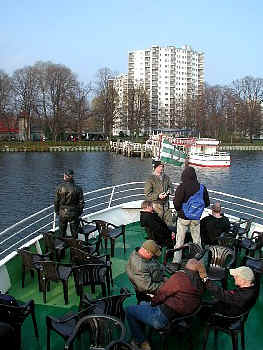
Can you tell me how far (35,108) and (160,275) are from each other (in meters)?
75.5

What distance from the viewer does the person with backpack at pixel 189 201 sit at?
658cm

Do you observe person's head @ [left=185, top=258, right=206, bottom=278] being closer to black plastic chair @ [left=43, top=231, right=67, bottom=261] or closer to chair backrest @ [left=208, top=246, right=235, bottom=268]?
chair backrest @ [left=208, top=246, right=235, bottom=268]

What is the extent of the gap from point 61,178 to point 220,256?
3365cm

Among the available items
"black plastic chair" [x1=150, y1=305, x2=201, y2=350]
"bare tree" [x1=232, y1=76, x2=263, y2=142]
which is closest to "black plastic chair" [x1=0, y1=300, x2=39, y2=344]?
"black plastic chair" [x1=150, y1=305, x2=201, y2=350]

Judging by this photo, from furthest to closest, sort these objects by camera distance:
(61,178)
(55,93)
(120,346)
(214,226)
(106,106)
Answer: (106,106) → (55,93) → (61,178) → (214,226) → (120,346)

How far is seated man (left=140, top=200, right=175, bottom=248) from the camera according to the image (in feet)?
23.0

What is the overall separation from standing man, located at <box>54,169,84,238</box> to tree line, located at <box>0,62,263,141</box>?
233 ft

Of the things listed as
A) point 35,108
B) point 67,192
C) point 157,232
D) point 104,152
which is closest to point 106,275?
point 157,232

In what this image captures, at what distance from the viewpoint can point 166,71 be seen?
15238 centimetres

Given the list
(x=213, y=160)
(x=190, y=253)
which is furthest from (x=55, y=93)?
(x=190, y=253)

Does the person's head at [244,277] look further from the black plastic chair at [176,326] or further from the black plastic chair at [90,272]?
the black plastic chair at [90,272]

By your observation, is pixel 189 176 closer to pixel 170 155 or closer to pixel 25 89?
pixel 170 155

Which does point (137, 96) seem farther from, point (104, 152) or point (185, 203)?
point (185, 203)

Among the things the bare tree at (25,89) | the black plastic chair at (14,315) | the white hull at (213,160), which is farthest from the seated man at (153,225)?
the bare tree at (25,89)
